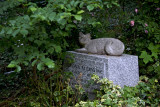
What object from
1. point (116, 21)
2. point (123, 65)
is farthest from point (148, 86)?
point (116, 21)

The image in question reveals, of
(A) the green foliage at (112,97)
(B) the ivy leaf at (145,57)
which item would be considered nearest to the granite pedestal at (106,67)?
(A) the green foliage at (112,97)

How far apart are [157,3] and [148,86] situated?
7.63 ft

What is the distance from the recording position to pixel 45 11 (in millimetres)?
2707

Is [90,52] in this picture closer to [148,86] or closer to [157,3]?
[148,86]

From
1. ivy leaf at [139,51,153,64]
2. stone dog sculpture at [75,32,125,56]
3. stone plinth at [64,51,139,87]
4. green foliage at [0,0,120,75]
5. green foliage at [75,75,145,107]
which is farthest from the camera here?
ivy leaf at [139,51,153,64]

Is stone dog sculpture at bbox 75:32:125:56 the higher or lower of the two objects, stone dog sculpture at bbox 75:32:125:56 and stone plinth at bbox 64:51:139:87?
the higher

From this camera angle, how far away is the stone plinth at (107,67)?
3.77m

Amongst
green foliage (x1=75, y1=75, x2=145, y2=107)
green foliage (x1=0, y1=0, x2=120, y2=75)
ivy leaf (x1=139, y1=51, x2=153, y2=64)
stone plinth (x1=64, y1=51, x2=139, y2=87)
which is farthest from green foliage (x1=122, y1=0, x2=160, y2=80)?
green foliage (x1=0, y1=0, x2=120, y2=75)

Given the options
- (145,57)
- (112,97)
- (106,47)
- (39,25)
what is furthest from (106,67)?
(145,57)

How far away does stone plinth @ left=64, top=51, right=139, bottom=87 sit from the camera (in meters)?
3.77

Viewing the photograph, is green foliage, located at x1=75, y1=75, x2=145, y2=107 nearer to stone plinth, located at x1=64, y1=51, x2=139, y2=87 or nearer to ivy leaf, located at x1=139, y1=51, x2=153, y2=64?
stone plinth, located at x1=64, y1=51, x2=139, y2=87

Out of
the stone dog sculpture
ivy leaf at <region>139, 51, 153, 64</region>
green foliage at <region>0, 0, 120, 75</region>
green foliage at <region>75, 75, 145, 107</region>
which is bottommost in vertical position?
green foliage at <region>75, 75, 145, 107</region>

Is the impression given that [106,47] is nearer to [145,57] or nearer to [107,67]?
[107,67]

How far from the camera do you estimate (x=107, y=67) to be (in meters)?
3.73
